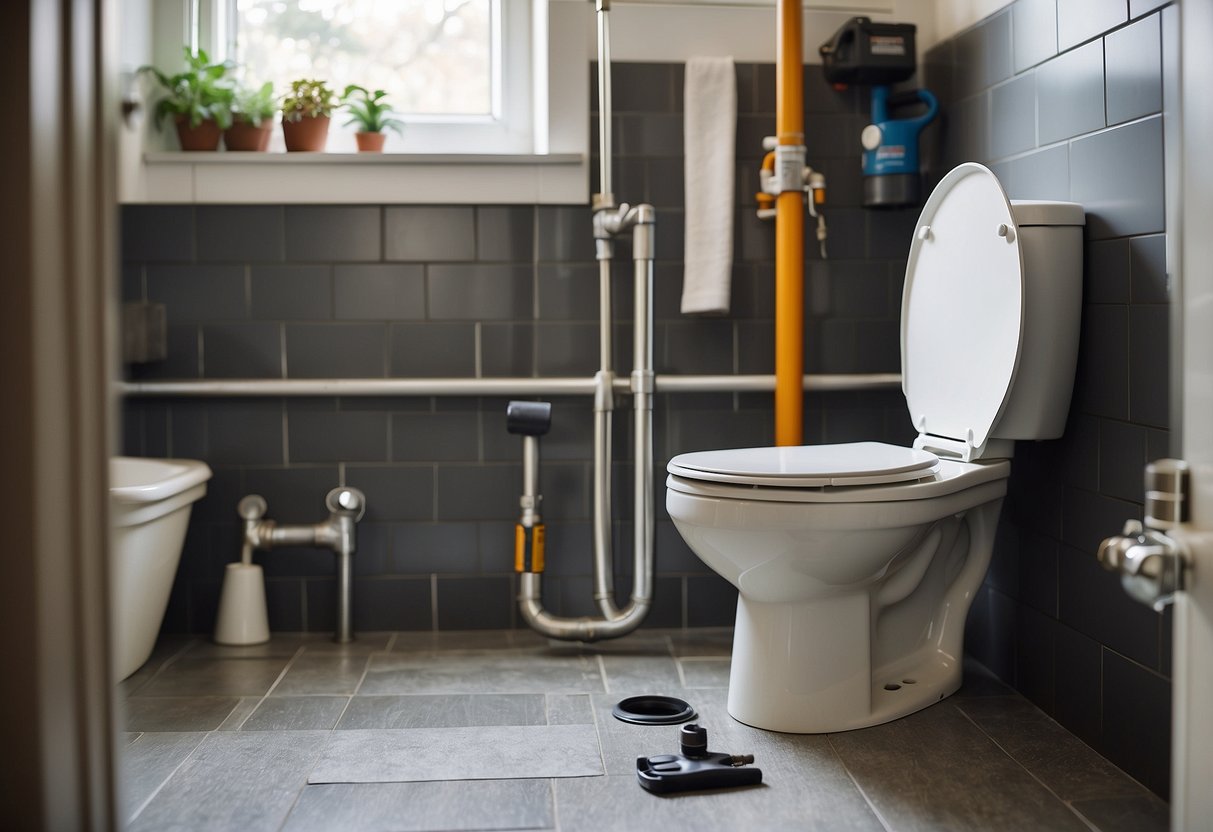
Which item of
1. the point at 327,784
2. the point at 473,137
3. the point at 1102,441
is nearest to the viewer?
the point at 327,784

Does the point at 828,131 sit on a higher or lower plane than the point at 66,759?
higher

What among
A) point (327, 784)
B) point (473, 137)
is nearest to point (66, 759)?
point (327, 784)

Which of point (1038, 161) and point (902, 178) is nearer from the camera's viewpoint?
point (1038, 161)

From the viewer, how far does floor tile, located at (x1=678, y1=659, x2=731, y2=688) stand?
2.18m

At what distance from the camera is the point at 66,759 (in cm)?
99

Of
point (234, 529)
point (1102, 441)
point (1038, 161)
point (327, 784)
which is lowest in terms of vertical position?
point (327, 784)

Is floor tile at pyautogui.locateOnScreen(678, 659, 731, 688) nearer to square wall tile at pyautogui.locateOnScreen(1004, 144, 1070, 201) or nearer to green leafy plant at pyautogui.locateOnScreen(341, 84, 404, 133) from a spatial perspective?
square wall tile at pyautogui.locateOnScreen(1004, 144, 1070, 201)

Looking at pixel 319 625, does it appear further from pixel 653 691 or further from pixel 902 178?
pixel 902 178

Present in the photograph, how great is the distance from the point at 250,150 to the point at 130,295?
0.41 meters

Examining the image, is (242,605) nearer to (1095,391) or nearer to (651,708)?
(651,708)

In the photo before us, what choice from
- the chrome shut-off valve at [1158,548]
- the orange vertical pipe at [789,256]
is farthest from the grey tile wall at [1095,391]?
the chrome shut-off valve at [1158,548]

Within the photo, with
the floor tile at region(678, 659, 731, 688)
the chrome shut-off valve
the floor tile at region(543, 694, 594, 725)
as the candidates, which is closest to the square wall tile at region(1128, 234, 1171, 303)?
the chrome shut-off valve

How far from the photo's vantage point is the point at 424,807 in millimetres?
1601

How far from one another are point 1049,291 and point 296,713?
1.46 metres
